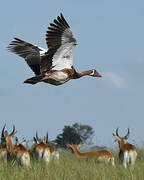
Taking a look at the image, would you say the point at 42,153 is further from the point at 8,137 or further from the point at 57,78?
the point at 57,78

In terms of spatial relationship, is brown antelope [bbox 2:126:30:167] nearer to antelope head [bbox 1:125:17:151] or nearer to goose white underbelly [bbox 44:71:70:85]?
antelope head [bbox 1:125:17:151]

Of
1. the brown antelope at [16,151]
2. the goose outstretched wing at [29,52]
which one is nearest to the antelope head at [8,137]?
the brown antelope at [16,151]

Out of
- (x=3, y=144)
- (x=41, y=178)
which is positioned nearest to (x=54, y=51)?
(x=3, y=144)

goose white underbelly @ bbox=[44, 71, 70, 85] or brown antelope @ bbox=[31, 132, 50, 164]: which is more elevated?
goose white underbelly @ bbox=[44, 71, 70, 85]

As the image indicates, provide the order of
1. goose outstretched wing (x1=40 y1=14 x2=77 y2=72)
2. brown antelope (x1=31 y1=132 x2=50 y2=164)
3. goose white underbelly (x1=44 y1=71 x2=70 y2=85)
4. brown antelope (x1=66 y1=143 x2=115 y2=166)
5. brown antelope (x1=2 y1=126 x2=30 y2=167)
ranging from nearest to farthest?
1. goose outstretched wing (x1=40 y1=14 x2=77 y2=72)
2. goose white underbelly (x1=44 y1=71 x2=70 y2=85)
3. brown antelope (x1=2 y1=126 x2=30 y2=167)
4. brown antelope (x1=31 y1=132 x2=50 y2=164)
5. brown antelope (x1=66 y1=143 x2=115 y2=166)

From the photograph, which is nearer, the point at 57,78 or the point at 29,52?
the point at 57,78

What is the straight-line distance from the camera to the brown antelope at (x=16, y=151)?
12305mm

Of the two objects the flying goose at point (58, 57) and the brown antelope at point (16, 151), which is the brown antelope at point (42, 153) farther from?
the flying goose at point (58, 57)

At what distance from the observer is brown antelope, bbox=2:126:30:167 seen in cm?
1230

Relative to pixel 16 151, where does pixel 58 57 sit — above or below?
above

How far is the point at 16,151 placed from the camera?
12617 millimetres

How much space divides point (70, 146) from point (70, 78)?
4.05m

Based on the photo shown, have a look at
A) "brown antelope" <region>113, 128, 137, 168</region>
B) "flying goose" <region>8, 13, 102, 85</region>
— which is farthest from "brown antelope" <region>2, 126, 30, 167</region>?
"brown antelope" <region>113, 128, 137, 168</region>

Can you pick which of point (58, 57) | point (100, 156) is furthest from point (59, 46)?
point (100, 156)
